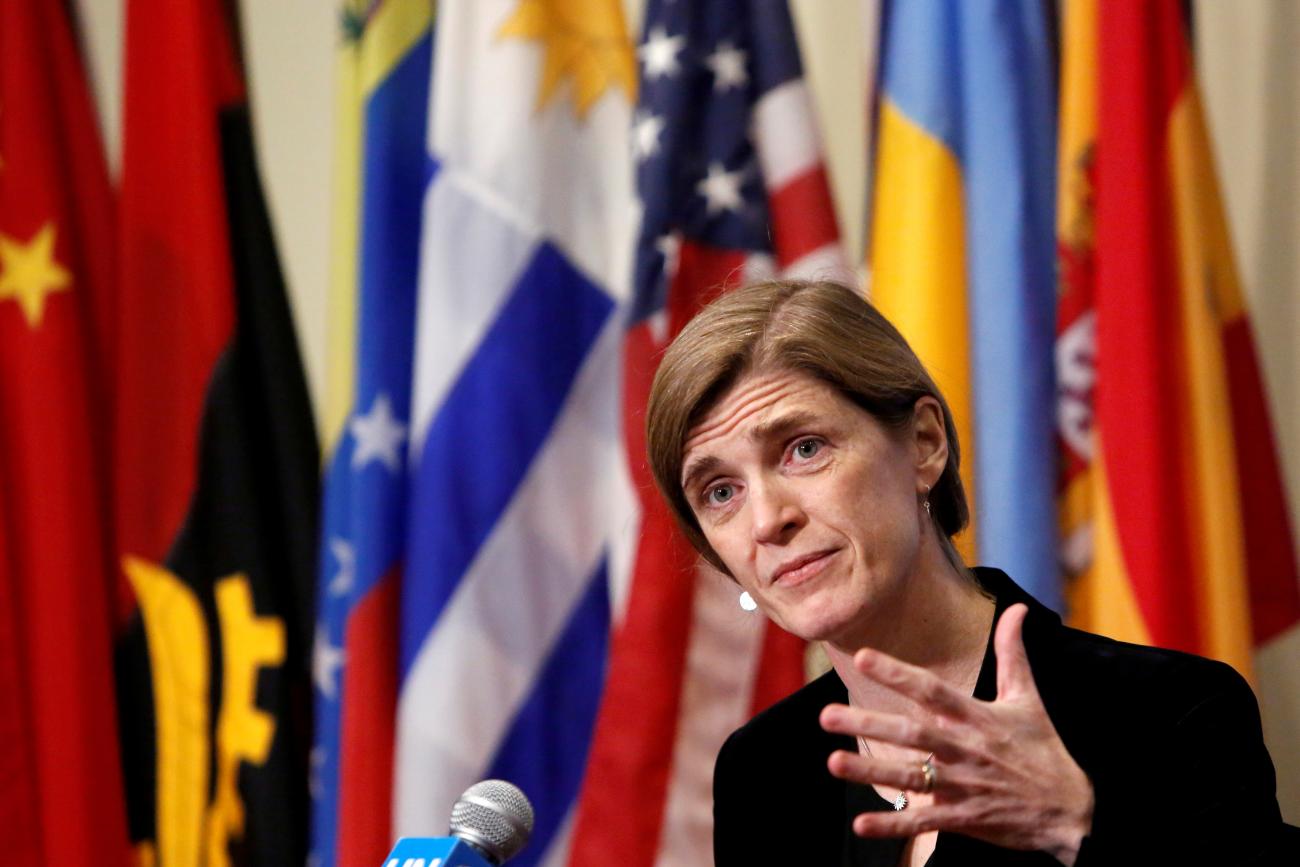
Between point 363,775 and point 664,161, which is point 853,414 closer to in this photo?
point 664,161

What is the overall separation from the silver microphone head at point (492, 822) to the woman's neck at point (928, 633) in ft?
1.38

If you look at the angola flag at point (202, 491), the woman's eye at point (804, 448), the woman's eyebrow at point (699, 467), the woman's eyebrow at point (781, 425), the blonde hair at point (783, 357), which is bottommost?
the angola flag at point (202, 491)

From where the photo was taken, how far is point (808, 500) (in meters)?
1.50

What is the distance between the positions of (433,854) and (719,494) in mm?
561

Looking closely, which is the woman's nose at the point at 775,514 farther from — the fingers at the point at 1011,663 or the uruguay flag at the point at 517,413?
the uruguay flag at the point at 517,413

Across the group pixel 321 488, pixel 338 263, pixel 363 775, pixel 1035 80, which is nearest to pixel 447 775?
pixel 363 775

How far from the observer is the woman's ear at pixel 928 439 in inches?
63.1

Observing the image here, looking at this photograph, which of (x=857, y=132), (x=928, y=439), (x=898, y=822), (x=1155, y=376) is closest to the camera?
(x=898, y=822)

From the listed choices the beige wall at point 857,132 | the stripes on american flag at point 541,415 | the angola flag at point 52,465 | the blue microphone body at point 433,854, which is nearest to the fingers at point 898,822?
the blue microphone body at point 433,854

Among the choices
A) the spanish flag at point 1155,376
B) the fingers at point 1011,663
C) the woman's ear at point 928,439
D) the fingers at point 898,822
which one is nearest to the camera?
the fingers at point 898,822

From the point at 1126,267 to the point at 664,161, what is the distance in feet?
2.55

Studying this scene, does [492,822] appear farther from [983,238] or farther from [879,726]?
[983,238]

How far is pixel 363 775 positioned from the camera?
2.70 m

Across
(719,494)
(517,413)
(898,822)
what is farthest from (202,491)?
(898,822)
